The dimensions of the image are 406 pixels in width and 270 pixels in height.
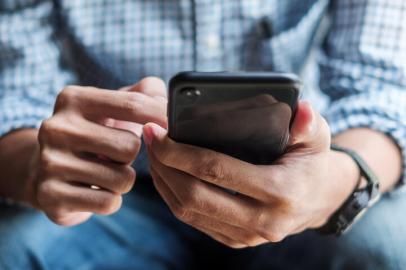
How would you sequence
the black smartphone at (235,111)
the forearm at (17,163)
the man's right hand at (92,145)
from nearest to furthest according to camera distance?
the black smartphone at (235,111) → the man's right hand at (92,145) → the forearm at (17,163)

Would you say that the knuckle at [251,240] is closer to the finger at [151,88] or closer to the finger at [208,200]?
the finger at [208,200]

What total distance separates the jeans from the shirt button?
22 cm

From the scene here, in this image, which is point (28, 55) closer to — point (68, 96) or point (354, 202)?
point (68, 96)

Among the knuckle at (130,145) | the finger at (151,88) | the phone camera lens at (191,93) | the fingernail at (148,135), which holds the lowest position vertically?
the knuckle at (130,145)

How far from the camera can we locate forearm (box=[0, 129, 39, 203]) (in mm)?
644

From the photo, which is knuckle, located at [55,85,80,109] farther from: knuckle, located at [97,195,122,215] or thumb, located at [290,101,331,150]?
thumb, located at [290,101,331,150]

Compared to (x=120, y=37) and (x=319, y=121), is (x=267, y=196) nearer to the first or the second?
(x=319, y=121)

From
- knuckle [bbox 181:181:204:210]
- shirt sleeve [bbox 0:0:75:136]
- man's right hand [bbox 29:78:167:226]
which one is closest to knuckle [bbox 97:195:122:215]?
man's right hand [bbox 29:78:167:226]

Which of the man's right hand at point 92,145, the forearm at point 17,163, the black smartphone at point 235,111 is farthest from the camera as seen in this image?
the forearm at point 17,163

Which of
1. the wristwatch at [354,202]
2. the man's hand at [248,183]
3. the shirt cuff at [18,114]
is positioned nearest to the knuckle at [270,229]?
the man's hand at [248,183]

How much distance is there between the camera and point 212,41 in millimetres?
730

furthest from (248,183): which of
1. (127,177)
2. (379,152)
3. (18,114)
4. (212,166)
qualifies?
(18,114)

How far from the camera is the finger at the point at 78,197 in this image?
572 mm

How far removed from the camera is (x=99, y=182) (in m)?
0.56
